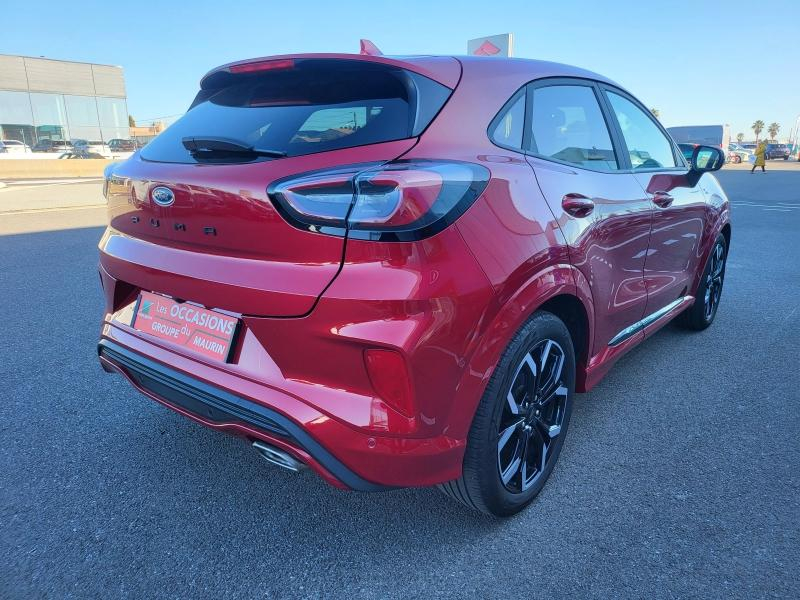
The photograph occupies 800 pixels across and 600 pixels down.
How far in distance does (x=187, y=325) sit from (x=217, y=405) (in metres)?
0.32

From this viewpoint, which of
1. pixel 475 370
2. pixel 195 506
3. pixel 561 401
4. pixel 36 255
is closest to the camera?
pixel 475 370

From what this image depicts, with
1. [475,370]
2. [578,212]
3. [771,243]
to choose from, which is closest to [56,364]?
[475,370]

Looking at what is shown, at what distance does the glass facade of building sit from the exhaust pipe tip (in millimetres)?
44417

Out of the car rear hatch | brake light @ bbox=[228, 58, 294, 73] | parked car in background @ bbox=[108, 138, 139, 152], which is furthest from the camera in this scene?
parked car in background @ bbox=[108, 138, 139, 152]

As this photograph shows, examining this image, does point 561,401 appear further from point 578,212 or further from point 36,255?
point 36,255

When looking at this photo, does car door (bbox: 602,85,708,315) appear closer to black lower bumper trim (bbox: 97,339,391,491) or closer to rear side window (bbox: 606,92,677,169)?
rear side window (bbox: 606,92,677,169)

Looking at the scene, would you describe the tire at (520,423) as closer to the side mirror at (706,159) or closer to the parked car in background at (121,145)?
the side mirror at (706,159)

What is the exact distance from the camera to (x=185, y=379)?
6.33 ft

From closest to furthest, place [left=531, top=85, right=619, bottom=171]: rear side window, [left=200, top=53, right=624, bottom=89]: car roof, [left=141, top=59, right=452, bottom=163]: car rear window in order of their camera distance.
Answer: [left=141, top=59, right=452, bottom=163]: car rear window < [left=200, top=53, right=624, bottom=89]: car roof < [left=531, top=85, right=619, bottom=171]: rear side window

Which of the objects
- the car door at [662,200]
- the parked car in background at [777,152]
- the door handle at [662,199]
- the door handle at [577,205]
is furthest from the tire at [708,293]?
the parked car in background at [777,152]

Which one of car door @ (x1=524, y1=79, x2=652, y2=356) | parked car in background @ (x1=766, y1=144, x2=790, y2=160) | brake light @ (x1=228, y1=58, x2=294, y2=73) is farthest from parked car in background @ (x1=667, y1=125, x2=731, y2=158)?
brake light @ (x1=228, y1=58, x2=294, y2=73)

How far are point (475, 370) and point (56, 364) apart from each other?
9.71 feet

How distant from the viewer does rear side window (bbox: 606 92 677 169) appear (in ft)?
9.86

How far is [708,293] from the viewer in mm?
4172
